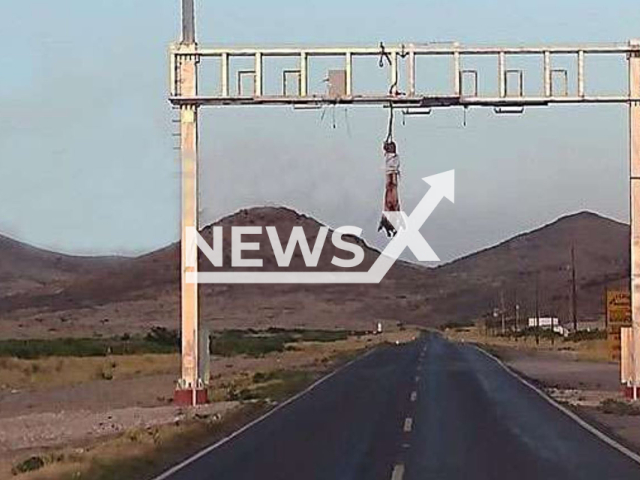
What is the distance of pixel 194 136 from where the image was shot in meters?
35.6

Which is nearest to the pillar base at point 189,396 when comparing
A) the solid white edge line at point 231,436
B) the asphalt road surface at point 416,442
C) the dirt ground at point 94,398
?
the dirt ground at point 94,398

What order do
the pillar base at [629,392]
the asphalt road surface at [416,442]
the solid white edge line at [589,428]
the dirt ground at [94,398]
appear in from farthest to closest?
1. the pillar base at [629,392]
2. the dirt ground at [94,398]
3. the solid white edge line at [589,428]
4. the asphalt road surface at [416,442]

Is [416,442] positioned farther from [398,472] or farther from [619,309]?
[619,309]

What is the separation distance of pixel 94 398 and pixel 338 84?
62.7 feet

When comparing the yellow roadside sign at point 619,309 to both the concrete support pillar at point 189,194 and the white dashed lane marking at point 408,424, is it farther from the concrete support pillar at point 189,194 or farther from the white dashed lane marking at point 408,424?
the concrete support pillar at point 189,194

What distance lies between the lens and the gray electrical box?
111 feet

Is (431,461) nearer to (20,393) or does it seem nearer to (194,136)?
(194,136)

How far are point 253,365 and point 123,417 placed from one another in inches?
1540

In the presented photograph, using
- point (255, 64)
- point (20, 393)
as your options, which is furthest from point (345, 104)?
point (20, 393)

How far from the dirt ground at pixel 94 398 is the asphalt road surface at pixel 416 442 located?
3337mm

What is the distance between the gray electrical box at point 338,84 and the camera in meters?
33.8

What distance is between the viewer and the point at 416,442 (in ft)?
81.1

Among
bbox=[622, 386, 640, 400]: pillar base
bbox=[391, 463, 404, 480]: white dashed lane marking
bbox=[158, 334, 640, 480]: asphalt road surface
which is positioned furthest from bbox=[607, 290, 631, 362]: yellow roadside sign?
bbox=[391, 463, 404, 480]: white dashed lane marking

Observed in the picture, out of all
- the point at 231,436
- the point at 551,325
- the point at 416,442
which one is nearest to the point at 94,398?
the point at 231,436
